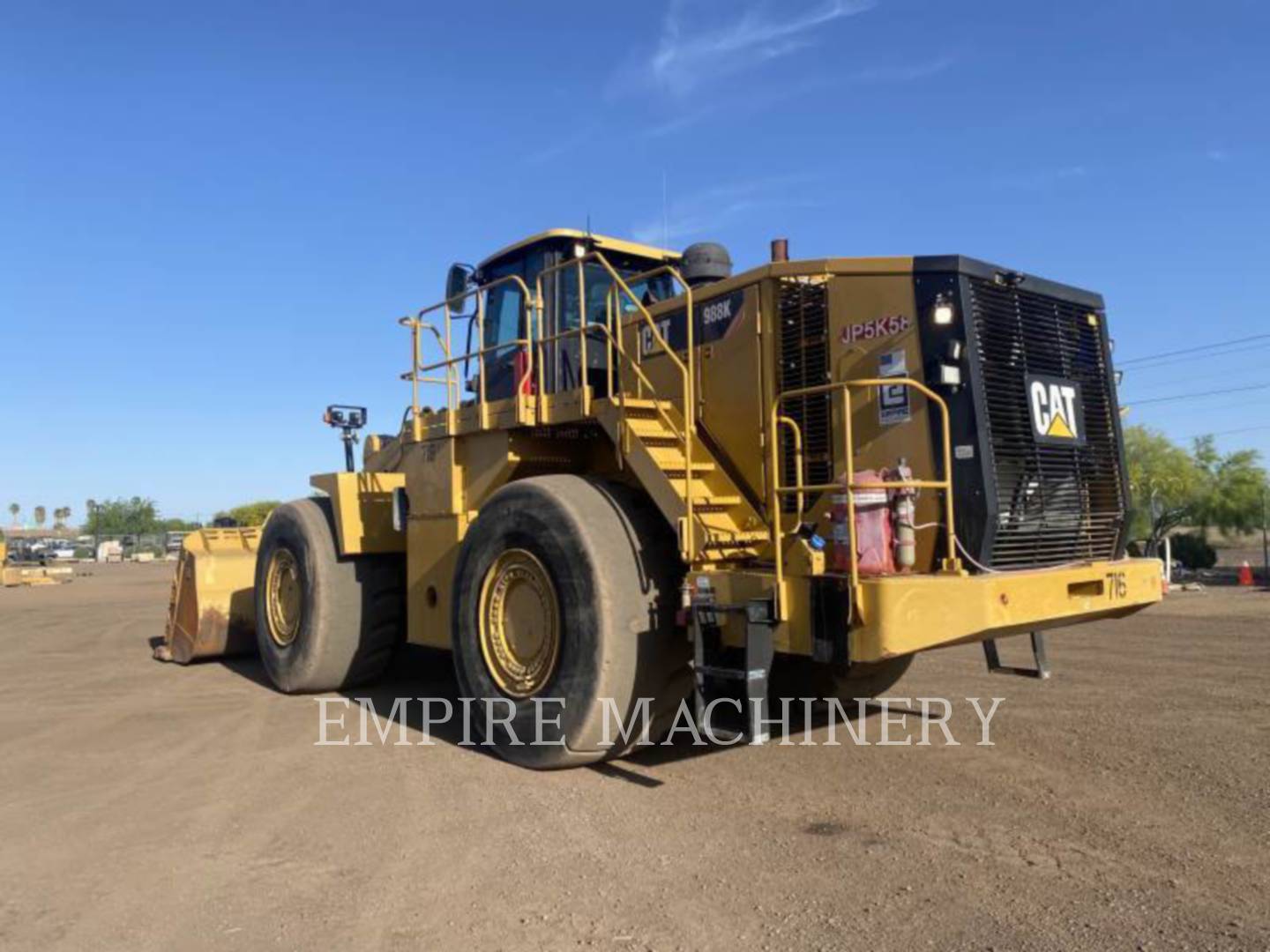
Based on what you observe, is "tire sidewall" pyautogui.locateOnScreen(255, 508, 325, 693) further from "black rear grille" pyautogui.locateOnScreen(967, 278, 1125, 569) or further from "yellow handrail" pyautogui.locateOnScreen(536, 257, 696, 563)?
"black rear grille" pyautogui.locateOnScreen(967, 278, 1125, 569)

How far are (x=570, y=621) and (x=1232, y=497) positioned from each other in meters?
37.9

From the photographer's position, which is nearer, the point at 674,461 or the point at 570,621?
the point at 570,621

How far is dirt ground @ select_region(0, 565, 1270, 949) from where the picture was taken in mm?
3834

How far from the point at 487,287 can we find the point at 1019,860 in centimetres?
518

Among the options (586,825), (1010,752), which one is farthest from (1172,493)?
(586,825)

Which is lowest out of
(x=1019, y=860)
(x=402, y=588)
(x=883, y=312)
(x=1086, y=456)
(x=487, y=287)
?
(x=1019, y=860)

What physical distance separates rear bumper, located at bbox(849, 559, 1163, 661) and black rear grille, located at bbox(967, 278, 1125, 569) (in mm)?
262

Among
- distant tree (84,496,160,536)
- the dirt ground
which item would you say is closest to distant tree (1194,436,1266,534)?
the dirt ground

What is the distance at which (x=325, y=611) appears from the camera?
8.59 metres

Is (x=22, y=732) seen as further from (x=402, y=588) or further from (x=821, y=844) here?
(x=821, y=844)

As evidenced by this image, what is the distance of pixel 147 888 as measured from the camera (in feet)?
14.1

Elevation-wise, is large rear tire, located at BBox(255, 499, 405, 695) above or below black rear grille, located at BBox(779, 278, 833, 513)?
below

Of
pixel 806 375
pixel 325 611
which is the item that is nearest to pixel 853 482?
pixel 806 375

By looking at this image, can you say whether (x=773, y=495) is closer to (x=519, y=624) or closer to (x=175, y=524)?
(x=519, y=624)
